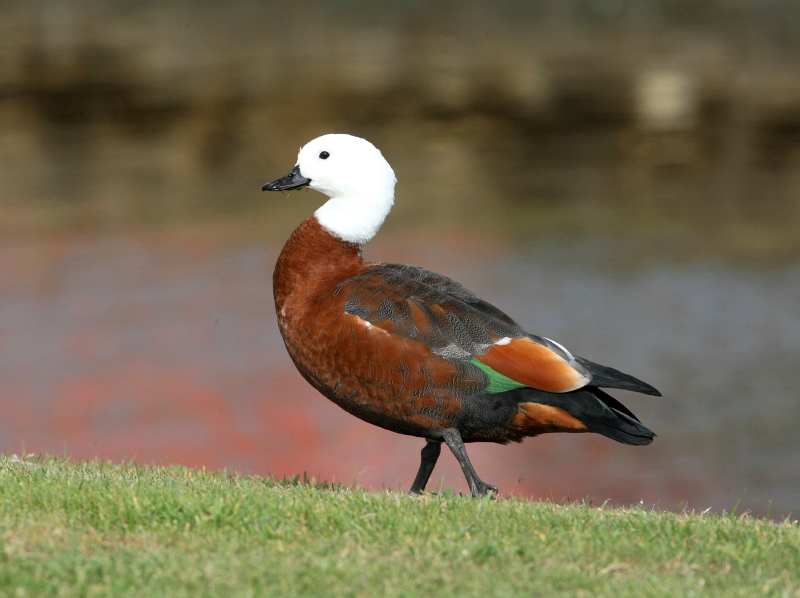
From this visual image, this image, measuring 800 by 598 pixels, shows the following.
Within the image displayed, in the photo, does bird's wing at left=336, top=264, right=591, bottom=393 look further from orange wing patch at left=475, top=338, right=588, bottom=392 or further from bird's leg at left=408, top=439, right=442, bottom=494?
bird's leg at left=408, top=439, right=442, bottom=494

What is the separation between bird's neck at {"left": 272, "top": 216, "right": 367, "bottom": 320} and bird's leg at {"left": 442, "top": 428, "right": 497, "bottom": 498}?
1066mm

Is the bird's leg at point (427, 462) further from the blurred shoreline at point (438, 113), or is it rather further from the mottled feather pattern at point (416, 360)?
the blurred shoreline at point (438, 113)

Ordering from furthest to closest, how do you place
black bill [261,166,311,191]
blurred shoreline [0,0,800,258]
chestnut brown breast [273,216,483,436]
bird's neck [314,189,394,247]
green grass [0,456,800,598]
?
blurred shoreline [0,0,800,258]
black bill [261,166,311,191]
bird's neck [314,189,394,247]
chestnut brown breast [273,216,483,436]
green grass [0,456,800,598]

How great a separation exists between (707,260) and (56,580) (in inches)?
590

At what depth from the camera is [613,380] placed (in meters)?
5.78

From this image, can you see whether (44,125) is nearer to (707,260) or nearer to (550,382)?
(707,260)

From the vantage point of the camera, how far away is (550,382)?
18.8ft

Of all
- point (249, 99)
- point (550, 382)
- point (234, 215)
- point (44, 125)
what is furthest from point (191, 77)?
point (550, 382)

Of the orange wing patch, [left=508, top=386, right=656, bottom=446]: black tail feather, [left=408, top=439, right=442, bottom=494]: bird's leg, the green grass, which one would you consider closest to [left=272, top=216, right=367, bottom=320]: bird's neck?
the orange wing patch

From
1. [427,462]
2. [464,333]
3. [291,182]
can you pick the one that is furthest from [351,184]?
[427,462]

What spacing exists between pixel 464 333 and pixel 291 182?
1.66 m

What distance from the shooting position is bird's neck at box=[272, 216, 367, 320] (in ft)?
20.0

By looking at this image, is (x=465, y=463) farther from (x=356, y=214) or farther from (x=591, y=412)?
(x=356, y=214)

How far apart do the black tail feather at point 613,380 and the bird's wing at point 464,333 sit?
60mm
